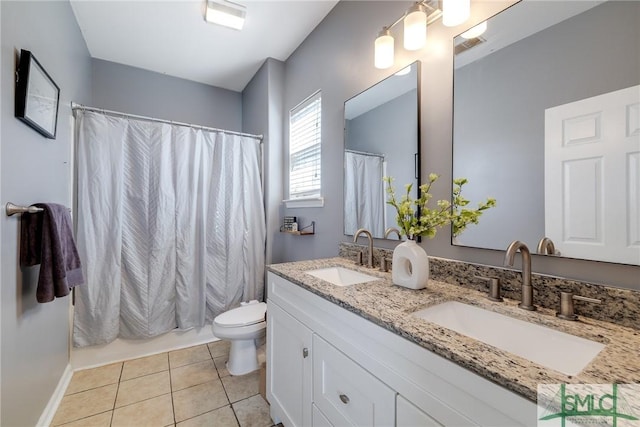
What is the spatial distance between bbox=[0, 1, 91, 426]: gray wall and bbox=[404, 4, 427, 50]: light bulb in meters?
1.63

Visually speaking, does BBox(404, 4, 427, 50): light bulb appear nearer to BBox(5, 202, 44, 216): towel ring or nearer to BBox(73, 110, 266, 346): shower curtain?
BBox(73, 110, 266, 346): shower curtain

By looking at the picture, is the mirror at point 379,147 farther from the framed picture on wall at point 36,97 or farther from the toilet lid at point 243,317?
the framed picture on wall at point 36,97

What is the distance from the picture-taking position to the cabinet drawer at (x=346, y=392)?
0.78 meters

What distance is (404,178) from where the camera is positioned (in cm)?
138

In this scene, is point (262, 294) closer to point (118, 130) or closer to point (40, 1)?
point (118, 130)

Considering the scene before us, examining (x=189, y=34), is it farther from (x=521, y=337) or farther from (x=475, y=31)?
(x=521, y=337)

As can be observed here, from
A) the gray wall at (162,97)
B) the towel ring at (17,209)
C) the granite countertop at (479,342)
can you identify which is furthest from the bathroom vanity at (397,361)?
the gray wall at (162,97)

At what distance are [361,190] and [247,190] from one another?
1286 millimetres

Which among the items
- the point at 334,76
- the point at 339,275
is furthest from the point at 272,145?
the point at 339,275

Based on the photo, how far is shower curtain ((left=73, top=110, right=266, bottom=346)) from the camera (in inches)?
77.4

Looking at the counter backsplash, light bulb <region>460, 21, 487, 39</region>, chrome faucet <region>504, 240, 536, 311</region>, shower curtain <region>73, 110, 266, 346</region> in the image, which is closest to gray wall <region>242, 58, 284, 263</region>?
shower curtain <region>73, 110, 266, 346</region>

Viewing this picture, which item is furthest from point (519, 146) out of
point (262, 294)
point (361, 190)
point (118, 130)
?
point (118, 130)

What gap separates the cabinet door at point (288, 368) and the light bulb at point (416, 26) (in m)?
1.36

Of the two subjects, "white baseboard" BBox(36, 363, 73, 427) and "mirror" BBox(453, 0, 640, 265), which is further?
"white baseboard" BBox(36, 363, 73, 427)
